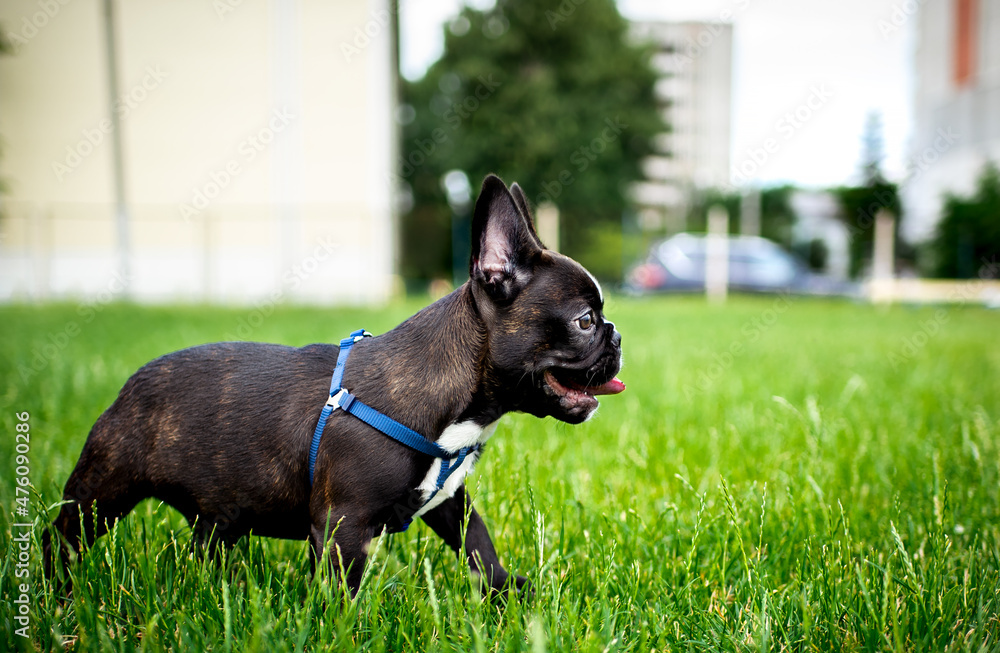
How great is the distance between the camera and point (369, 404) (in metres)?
1.80

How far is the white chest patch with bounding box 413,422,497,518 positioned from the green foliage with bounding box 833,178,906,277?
845 inches

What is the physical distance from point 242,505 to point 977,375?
627cm

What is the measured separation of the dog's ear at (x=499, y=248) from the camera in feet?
6.19

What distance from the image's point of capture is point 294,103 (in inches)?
632

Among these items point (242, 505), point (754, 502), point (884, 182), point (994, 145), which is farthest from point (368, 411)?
point (994, 145)

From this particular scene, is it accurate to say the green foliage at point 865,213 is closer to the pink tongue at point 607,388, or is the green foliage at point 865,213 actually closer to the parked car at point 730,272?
the parked car at point 730,272

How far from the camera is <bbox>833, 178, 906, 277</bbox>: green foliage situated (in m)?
20.6

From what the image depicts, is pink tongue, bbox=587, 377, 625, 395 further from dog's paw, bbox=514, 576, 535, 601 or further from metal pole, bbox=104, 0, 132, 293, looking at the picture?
metal pole, bbox=104, 0, 132, 293
